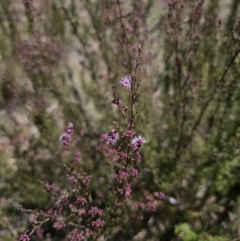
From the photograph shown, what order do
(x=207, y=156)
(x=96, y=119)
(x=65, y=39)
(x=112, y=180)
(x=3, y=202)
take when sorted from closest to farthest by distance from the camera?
(x=207, y=156)
(x=112, y=180)
(x=3, y=202)
(x=96, y=119)
(x=65, y=39)

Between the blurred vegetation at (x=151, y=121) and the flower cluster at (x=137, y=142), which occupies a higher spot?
the blurred vegetation at (x=151, y=121)

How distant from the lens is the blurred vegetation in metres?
3.16

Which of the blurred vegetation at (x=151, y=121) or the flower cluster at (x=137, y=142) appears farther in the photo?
the blurred vegetation at (x=151, y=121)

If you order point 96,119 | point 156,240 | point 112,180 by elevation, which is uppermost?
point 96,119

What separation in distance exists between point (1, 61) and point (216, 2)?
8.18 ft

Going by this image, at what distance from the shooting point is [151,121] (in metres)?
3.78

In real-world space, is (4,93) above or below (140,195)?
above

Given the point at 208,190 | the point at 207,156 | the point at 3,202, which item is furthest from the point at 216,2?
the point at 3,202

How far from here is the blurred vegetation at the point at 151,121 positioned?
3.16m

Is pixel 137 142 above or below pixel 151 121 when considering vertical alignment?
below

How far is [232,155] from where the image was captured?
2.87 meters

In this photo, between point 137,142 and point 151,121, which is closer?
point 137,142

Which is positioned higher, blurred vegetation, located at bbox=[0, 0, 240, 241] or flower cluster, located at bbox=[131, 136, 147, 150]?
blurred vegetation, located at bbox=[0, 0, 240, 241]

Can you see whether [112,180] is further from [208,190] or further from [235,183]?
[235,183]
